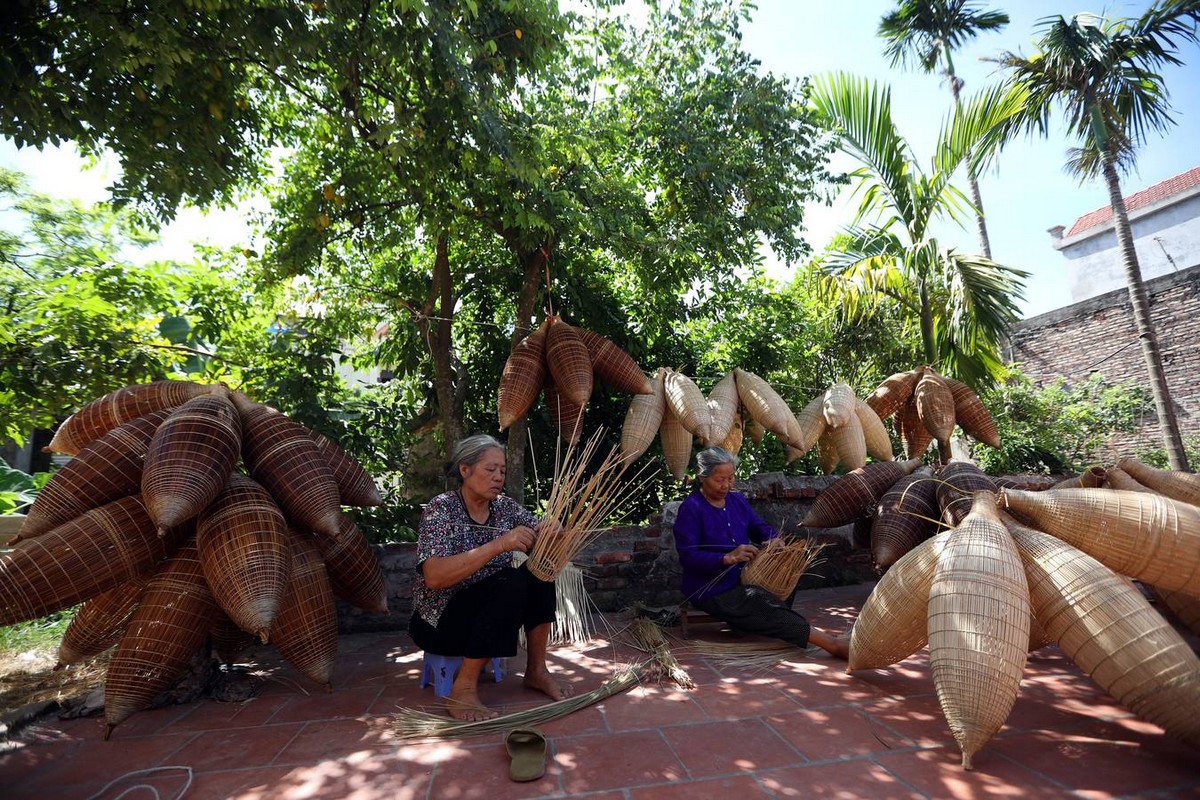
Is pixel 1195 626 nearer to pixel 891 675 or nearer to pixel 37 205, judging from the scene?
pixel 891 675

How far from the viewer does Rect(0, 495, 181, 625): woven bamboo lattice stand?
7.52ft

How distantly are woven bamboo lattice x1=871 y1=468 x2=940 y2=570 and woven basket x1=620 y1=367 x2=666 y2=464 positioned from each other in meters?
1.47

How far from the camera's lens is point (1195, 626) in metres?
2.72

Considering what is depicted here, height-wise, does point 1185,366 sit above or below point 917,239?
below

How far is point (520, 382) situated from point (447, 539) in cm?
152

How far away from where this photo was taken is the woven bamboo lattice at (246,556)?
237 cm

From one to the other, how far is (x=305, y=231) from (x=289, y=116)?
0.93 metres

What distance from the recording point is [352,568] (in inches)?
123

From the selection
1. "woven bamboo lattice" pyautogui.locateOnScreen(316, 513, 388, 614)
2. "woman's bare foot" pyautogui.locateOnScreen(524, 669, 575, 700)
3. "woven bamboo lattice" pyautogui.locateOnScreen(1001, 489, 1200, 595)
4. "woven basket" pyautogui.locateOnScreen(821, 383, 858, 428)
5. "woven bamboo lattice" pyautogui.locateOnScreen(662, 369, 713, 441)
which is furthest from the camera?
"woven basket" pyautogui.locateOnScreen(821, 383, 858, 428)

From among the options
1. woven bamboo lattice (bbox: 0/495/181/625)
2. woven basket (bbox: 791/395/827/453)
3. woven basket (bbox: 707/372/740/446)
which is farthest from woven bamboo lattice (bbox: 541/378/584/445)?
woven bamboo lattice (bbox: 0/495/181/625)

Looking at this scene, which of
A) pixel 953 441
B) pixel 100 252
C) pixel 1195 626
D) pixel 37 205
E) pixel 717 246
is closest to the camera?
pixel 1195 626

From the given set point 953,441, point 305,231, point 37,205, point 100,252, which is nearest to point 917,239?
point 953,441

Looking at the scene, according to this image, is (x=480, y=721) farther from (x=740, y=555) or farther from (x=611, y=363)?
(x=611, y=363)

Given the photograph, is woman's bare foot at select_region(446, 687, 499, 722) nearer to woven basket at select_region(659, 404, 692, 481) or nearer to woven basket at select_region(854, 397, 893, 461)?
woven basket at select_region(659, 404, 692, 481)
